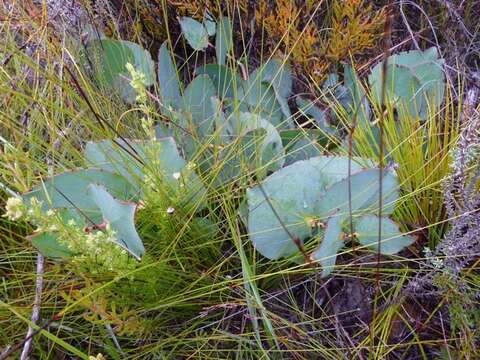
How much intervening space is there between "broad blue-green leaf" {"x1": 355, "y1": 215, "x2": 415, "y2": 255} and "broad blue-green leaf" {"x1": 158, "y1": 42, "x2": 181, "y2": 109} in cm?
52

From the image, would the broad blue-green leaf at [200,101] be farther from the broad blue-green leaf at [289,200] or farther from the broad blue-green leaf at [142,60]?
the broad blue-green leaf at [289,200]

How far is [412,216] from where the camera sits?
39.5 inches

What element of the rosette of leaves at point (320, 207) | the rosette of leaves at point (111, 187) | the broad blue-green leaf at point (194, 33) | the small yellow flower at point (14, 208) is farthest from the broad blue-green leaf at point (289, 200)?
the broad blue-green leaf at point (194, 33)

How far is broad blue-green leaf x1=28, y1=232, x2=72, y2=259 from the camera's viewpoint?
850 millimetres

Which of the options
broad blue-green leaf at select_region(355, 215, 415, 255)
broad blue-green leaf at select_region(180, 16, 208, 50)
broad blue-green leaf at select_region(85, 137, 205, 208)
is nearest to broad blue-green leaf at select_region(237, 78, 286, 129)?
broad blue-green leaf at select_region(180, 16, 208, 50)

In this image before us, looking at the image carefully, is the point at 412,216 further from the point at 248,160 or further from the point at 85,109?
the point at 85,109

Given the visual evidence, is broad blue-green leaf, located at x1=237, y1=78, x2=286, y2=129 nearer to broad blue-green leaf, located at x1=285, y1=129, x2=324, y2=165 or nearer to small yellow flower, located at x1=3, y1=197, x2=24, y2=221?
broad blue-green leaf, located at x1=285, y1=129, x2=324, y2=165

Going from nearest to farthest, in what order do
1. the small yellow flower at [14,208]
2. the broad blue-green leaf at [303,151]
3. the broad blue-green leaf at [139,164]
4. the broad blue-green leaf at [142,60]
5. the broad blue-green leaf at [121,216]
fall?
the small yellow flower at [14,208], the broad blue-green leaf at [121,216], the broad blue-green leaf at [139,164], the broad blue-green leaf at [303,151], the broad blue-green leaf at [142,60]

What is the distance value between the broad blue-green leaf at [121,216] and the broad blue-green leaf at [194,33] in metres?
0.51

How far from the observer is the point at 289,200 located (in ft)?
2.99

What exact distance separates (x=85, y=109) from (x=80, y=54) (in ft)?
0.92

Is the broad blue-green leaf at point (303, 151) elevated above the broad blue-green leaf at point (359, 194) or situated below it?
below

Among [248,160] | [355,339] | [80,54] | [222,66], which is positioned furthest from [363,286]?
[80,54]

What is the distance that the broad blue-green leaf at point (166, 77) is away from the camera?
1.19 meters
